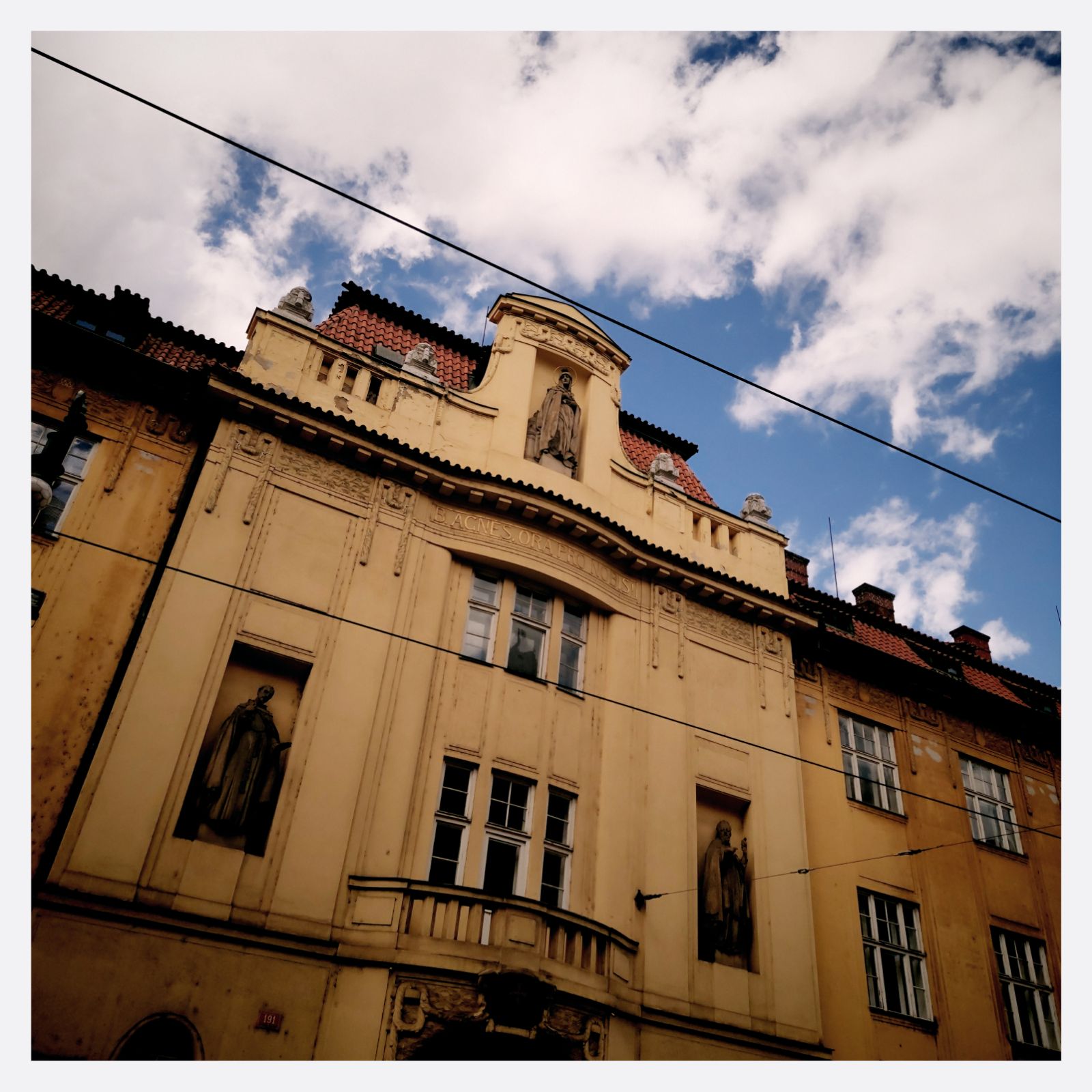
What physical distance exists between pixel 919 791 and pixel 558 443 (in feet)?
29.2

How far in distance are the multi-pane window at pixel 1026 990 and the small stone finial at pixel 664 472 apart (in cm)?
947

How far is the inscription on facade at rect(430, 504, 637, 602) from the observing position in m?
14.7

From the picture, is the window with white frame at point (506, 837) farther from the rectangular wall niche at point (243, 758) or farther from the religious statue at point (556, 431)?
the religious statue at point (556, 431)

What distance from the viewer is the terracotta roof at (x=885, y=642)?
758 inches

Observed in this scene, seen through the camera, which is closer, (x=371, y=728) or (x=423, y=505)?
(x=371, y=728)

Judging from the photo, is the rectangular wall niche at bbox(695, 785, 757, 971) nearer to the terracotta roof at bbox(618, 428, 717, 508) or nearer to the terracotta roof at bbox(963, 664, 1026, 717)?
the terracotta roof at bbox(618, 428, 717, 508)

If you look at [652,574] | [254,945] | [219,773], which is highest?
[652,574]

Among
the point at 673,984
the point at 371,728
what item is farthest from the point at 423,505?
Answer: the point at 673,984

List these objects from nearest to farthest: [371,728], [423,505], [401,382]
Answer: [371,728], [423,505], [401,382]

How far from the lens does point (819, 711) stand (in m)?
17.0

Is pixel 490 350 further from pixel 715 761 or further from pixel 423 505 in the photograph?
pixel 715 761

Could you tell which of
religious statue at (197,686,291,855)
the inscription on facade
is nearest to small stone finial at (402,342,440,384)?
the inscription on facade

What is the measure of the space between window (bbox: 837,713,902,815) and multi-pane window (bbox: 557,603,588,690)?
5266mm

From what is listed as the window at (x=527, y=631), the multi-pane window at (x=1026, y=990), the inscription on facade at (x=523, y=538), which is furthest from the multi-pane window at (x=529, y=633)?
the multi-pane window at (x=1026, y=990)
